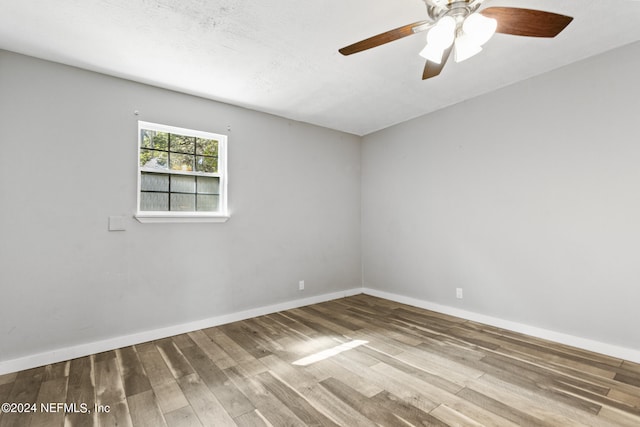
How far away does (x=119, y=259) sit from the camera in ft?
9.52

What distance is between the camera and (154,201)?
10.5 feet

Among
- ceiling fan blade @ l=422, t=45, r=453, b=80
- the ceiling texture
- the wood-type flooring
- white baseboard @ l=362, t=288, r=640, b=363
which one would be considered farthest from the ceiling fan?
white baseboard @ l=362, t=288, r=640, b=363

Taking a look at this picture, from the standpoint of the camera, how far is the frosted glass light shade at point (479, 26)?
1558mm

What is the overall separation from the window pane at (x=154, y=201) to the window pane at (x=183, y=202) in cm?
7

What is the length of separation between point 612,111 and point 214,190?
3.98 meters

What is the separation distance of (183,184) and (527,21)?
3.26 metres

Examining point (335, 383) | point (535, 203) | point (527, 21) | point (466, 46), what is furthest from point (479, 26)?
point (335, 383)

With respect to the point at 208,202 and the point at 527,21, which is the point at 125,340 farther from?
the point at 527,21

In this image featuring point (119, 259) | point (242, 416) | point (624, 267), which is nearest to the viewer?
point (242, 416)

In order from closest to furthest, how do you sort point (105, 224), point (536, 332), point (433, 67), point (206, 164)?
point (433, 67) < point (105, 224) < point (536, 332) < point (206, 164)

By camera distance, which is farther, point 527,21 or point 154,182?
point 154,182

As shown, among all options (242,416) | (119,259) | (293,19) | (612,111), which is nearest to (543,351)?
(612,111)

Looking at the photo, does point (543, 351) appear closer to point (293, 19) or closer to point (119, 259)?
point (293, 19)

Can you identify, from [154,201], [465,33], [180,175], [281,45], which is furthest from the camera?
[180,175]
